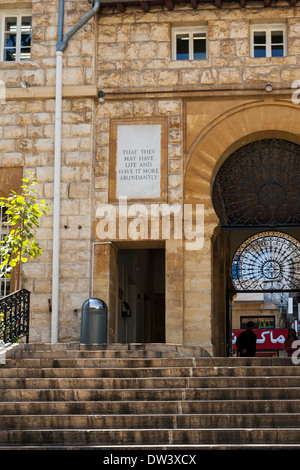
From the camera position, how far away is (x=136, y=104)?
17453 millimetres

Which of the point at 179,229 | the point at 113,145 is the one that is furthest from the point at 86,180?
the point at 179,229

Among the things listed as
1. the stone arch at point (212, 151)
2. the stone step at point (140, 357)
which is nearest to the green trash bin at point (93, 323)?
the stone arch at point (212, 151)

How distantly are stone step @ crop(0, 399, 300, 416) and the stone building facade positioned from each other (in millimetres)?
5524

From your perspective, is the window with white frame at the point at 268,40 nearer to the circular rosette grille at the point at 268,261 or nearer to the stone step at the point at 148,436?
the circular rosette grille at the point at 268,261

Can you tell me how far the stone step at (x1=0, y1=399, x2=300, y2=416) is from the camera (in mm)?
10742

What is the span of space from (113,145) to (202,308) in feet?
11.9

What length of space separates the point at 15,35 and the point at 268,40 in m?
5.12

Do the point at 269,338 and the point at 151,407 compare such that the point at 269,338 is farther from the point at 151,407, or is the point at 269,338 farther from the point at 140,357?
the point at 151,407

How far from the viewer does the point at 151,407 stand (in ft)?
35.7

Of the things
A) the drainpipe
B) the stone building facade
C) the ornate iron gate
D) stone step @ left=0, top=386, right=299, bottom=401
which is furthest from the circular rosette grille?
stone step @ left=0, top=386, right=299, bottom=401

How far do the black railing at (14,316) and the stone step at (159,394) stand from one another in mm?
3150

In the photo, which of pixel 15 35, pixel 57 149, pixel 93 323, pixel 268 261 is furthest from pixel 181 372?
pixel 268 261

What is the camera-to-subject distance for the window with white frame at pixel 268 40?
17.5m

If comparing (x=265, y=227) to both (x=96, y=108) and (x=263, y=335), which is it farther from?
(x=263, y=335)
